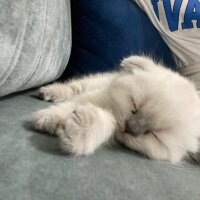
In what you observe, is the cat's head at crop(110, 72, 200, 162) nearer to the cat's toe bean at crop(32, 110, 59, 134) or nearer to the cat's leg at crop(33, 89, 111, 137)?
the cat's leg at crop(33, 89, 111, 137)

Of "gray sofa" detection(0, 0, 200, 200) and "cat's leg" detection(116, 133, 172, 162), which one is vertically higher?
"gray sofa" detection(0, 0, 200, 200)

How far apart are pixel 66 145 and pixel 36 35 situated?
35cm

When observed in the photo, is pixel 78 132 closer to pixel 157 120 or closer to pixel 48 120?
pixel 48 120

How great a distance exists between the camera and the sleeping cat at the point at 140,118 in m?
0.89

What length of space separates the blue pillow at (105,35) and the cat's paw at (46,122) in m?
0.72

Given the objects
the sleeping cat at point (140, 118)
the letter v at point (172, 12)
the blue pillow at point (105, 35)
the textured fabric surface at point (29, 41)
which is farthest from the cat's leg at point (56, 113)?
the letter v at point (172, 12)

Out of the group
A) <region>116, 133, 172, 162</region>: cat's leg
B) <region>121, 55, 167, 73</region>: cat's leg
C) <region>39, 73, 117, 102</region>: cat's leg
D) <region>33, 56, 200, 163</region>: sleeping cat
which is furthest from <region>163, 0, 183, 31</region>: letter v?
<region>116, 133, 172, 162</region>: cat's leg

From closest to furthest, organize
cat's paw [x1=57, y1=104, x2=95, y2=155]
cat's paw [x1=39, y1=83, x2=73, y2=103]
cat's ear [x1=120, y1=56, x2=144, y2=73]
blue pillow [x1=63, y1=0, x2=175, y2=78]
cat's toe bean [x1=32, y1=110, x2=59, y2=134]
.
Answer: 1. cat's paw [x1=57, y1=104, x2=95, y2=155]
2. cat's toe bean [x1=32, y1=110, x2=59, y2=134]
3. cat's ear [x1=120, y1=56, x2=144, y2=73]
4. cat's paw [x1=39, y1=83, x2=73, y2=103]
5. blue pillow [x1=63, y1=0, x2=175, y2=78]

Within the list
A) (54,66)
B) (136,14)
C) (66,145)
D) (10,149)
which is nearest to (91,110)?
(66,145)

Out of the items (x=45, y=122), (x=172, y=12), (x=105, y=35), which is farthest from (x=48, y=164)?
(x=172, y=12)

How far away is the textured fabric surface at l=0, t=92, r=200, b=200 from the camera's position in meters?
0.67

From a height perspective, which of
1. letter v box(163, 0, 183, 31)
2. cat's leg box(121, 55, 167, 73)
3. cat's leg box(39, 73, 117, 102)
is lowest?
cat's leg box(39, 73, 117, 102)

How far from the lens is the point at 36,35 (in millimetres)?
1003

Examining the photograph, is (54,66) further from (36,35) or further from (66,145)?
(66,145)
